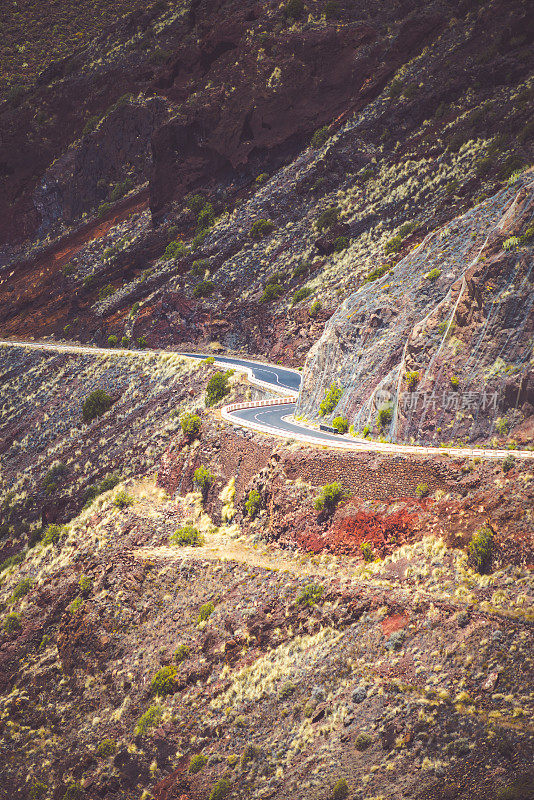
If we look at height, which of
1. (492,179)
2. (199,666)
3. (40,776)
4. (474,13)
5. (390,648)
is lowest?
(40,776)

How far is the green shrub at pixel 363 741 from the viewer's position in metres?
20.6

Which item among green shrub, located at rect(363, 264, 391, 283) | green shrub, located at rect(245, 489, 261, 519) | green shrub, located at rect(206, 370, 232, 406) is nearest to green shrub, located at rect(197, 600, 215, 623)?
green shrub, located at rect(245, 489, 261, 519)

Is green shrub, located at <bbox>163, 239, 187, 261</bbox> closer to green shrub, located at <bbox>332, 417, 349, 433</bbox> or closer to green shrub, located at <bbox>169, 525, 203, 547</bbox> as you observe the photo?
green shrub, located at <bbox>169, 525, 203, 547</bbox>

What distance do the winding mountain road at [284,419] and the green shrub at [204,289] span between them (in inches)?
271

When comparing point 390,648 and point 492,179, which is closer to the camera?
point 390,648

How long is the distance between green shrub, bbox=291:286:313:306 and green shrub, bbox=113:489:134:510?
2370 centimetres

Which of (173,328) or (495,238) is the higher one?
(495,238)

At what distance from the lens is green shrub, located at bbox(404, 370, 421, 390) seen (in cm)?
3069

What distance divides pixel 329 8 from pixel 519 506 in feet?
238

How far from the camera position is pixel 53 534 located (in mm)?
46094

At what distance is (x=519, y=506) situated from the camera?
23.6 metres

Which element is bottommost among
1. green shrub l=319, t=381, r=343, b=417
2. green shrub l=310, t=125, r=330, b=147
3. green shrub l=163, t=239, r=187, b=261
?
green shrub l=319, t=381, r=343, b=417

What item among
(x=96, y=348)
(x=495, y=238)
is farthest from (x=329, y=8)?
(x=495, y=238)

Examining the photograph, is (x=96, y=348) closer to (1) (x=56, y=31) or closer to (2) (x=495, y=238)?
(2) (x=495, y=238)
